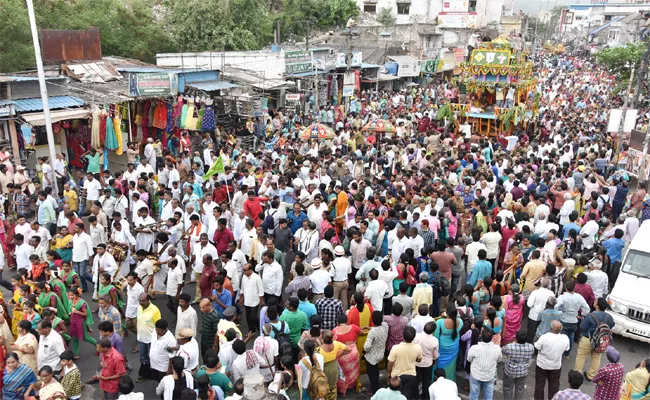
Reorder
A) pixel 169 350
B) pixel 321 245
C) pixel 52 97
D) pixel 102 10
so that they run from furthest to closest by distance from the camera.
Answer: pixel 102 10
pixel 52 97
pixel 321 245
pixel 169 350

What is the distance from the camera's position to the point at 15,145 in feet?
45.6

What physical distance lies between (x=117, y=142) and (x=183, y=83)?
13.4 feet

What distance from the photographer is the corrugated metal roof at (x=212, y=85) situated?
18505 mm

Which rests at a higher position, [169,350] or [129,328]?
[169,350]

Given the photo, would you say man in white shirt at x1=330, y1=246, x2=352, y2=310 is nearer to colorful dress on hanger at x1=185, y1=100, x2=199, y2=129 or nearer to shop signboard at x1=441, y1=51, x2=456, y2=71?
colorful dress on hanger at x1=185, y1=100, x2=199, y2=129

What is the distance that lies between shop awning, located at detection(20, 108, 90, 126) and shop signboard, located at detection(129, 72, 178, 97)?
60.1 inches

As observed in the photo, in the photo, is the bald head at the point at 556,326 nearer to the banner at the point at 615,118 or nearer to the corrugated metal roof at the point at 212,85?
the banner at the point at 615,118

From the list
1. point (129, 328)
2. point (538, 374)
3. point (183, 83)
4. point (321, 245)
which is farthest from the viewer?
point (183, 83)

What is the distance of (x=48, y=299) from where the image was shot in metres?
7.23

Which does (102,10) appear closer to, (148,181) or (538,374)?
(148,181)

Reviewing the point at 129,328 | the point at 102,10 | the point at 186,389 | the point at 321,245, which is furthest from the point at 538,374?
the point at 102,10

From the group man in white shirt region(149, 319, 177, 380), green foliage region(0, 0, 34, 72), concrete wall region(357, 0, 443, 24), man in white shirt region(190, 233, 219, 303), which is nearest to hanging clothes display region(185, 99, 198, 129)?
green foliage region(0, 0, 34, 72)

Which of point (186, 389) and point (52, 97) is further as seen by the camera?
point (52, 97)

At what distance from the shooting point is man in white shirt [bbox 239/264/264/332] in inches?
309
